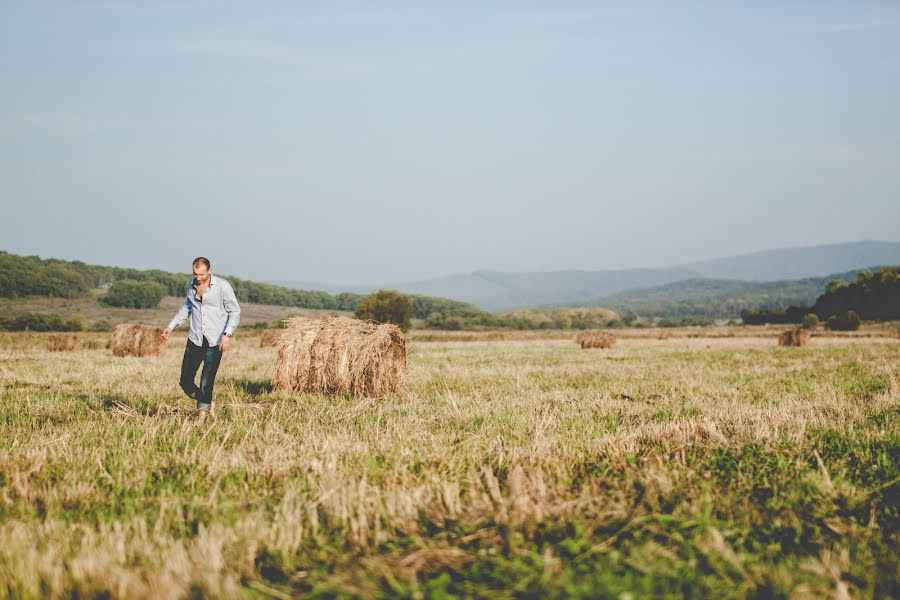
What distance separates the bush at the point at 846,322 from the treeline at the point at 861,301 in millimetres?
21599

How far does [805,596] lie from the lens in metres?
2.53

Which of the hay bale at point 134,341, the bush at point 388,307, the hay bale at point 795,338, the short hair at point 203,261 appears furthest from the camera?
the bush at point 388,307

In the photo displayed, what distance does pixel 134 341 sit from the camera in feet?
69.8

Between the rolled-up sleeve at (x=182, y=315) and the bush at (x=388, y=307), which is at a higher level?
the rolled-up sleeve at (x=182, y=315)

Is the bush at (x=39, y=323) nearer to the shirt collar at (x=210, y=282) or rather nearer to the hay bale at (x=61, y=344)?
the hay bale at (x=61, y=344)

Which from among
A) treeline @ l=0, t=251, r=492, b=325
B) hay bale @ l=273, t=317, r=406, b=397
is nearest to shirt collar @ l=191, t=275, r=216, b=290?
hay bale @ l=273, t=317, r=406, b=397

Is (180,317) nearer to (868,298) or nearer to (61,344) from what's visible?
(61,344)

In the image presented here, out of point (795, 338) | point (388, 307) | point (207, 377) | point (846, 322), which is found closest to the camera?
point (207, 377)

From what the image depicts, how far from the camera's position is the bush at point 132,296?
78.1 metres

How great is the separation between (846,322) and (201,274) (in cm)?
6818

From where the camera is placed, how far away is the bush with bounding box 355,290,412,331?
5025 cm

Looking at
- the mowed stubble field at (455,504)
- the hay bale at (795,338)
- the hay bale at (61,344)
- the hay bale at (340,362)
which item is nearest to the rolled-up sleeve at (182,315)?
the mowed stubble field at (455,504)

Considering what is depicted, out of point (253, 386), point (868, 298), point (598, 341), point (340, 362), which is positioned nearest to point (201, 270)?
point (340, 362)

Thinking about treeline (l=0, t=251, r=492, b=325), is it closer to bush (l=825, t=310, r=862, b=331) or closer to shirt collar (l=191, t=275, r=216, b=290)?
bush (l=825, t=310, r=862, b=331)
